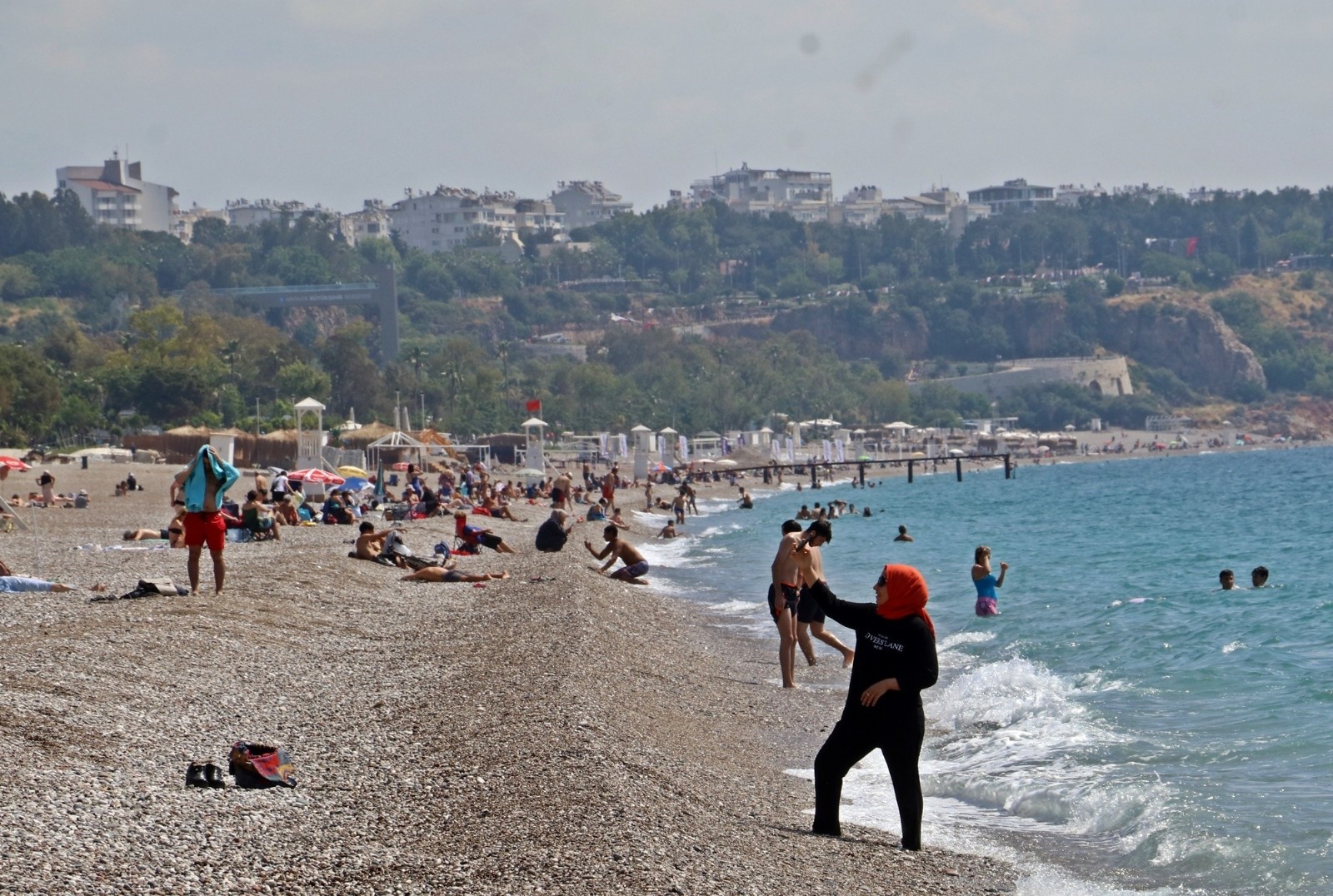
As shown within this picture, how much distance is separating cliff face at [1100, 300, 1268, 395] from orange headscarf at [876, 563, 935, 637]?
160m

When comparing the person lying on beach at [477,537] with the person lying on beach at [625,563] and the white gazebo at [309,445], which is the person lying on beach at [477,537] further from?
the white gazebo at [309,445]

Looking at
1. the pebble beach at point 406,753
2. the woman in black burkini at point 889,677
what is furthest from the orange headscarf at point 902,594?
the pebble beach at point 406,753

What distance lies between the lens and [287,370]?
8275cm

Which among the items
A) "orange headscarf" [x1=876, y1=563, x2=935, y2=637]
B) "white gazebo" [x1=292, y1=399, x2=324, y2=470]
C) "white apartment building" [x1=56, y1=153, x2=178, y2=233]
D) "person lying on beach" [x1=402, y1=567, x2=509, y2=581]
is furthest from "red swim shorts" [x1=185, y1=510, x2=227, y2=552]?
"white apartment building" [x1=56, y1=153, x2=178, y2=233]

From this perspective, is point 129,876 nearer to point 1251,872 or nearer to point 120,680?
point 120,680

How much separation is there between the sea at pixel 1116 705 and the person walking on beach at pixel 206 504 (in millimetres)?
4766

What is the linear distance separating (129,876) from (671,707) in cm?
602

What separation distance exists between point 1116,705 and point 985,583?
4.67 m

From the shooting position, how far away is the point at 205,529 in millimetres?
Answer: 12742

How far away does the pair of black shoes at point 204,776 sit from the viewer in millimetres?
7074

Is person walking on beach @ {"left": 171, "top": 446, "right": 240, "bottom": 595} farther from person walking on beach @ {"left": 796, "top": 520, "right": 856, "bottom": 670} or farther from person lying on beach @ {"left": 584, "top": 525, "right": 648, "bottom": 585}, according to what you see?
person lying on beach @ {"left": 584, "top": 525, "right": 648, "bottom": 585}

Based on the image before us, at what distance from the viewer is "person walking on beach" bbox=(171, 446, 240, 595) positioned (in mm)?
12383

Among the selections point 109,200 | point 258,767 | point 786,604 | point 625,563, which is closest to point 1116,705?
point 786,604

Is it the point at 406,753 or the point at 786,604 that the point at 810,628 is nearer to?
the point at 786,604
